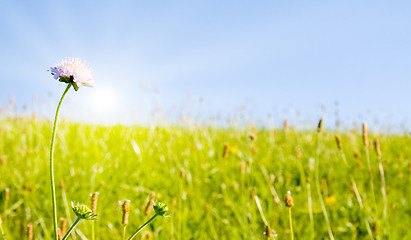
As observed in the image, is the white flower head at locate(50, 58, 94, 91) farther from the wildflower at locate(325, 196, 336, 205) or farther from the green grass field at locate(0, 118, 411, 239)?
the wildflower at locate(325, 196, 336, 205)

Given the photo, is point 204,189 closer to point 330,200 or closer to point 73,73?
point 330,200

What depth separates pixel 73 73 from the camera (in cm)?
108

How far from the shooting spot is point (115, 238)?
2.32 m

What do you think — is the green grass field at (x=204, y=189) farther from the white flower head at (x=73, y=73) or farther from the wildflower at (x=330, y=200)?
the white flower head at (x=73, y=73)

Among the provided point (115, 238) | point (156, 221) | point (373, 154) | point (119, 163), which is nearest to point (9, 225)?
point (115, 238)

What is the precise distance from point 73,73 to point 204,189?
222 cm

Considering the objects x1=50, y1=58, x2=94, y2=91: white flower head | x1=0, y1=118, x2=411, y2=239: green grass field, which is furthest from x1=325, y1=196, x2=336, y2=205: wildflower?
x1=50, y1=58, x2=94, y2=91: white flower head

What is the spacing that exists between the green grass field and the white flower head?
93cm

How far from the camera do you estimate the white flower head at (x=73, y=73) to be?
1081mm

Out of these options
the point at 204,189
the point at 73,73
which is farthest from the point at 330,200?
the point at 73,73

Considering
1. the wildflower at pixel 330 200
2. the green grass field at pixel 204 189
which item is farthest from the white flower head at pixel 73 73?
the wildflower at pixel 330 200

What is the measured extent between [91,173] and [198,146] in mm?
1359

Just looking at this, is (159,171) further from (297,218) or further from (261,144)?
(261,144)

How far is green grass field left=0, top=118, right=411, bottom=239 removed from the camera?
2.39 m
